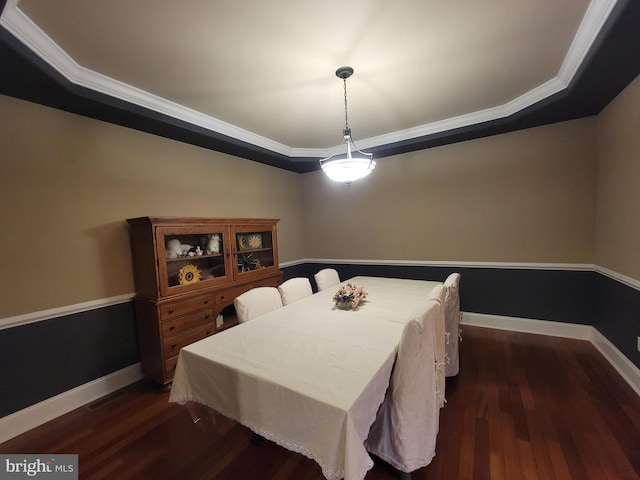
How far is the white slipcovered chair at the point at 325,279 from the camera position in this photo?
2.73 metres

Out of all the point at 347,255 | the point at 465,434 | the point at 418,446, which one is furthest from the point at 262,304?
the point at 347,255

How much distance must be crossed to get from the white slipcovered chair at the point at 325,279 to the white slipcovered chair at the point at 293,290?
0.24m

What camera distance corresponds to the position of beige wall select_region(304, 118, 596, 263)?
2.72 meters

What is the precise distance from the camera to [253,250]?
3.19m

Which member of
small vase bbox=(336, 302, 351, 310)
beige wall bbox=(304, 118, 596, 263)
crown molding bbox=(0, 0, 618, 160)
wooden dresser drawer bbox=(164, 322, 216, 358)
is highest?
crown molding bbox=(0, 0, 618, 160)

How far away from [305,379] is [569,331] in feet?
10.6

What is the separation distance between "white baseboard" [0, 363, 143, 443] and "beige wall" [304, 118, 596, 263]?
9.59ft

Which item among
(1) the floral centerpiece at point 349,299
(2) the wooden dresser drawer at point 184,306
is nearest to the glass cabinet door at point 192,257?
(2) the wooden dresser drawer at point 184,306

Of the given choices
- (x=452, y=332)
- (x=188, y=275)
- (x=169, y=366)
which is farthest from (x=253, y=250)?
(x=452, y=332)

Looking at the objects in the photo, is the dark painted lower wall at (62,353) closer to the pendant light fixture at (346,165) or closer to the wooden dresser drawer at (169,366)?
the wooden dresser drawer at (169,366)

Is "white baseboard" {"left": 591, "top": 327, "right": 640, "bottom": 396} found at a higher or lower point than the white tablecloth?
lower

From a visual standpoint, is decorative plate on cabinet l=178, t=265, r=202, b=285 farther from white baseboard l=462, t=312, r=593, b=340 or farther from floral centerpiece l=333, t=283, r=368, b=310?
white baseboard l=462, t=312, r=593, b=340

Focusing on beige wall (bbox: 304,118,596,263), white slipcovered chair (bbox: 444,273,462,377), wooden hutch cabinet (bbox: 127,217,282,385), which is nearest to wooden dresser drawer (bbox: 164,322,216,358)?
wooden hutch cabinet (bbox: 127,217,282,385)

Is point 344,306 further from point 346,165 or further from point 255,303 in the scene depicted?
point 346,165
